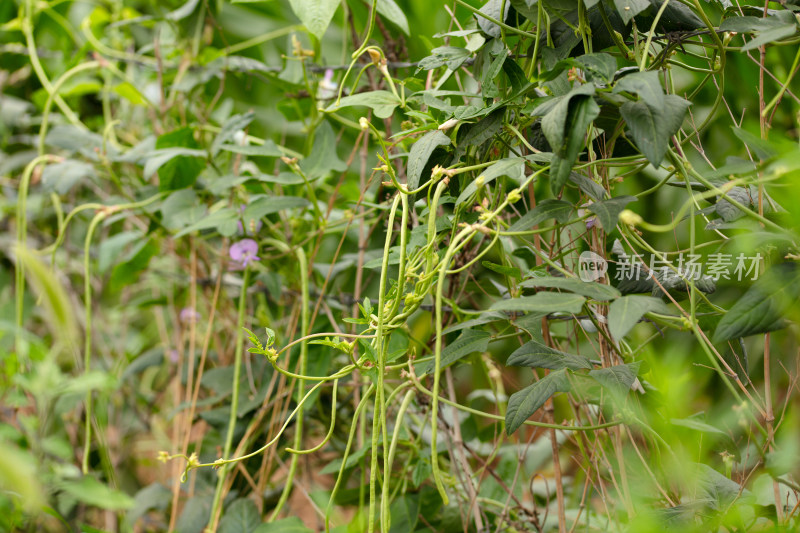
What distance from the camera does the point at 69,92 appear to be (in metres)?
1.17

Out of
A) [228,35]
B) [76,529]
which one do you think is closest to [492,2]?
[228,35]

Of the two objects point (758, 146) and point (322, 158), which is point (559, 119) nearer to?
point (758, 146)

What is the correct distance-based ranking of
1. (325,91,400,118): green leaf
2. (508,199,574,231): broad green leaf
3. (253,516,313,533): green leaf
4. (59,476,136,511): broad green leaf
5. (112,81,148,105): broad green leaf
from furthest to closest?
(112,81,148,105): broad green leaf → (59,476,136,511): broad green leaf → (253,516,313,533): green leaf → (325,91,400,118): green leaf → (508,199,574,231): broad green leaf

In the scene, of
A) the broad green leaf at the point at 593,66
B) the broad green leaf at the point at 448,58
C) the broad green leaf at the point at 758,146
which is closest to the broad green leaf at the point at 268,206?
the broad green leaf at the point at 448,58

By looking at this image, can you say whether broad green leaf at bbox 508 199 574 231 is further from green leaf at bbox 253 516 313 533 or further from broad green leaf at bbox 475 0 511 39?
green leaf at bbox 253 516 313 533

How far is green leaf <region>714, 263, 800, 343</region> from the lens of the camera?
407 mm

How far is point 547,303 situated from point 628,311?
0.18 ft

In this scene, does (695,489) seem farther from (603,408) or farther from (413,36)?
(413,36)

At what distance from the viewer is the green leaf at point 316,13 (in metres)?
0.71

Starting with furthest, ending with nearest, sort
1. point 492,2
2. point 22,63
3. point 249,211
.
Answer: point 22,63, point 249,211, point 492,2

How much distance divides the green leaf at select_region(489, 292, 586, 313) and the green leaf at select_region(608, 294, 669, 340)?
0.08 ft

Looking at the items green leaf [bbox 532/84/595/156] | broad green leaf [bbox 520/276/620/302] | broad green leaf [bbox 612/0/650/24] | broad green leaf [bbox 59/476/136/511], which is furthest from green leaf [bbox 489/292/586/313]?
broad green leaf [bbox 59/476/136/511]

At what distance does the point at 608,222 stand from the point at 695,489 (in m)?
0.24

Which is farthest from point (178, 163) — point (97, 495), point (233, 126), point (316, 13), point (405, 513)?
point (405, 513)
